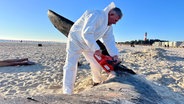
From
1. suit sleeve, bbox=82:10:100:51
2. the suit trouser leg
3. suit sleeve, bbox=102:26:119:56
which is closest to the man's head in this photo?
suit sleeve, bbox=82:10:100:51

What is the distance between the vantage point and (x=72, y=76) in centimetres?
536

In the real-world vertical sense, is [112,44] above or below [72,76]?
above

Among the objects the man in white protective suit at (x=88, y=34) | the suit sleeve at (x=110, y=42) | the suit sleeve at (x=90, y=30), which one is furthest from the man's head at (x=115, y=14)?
the suit sleeve at (x=110, y=42)

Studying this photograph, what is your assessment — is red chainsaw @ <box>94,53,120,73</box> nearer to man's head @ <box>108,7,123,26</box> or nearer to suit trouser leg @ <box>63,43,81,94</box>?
suit trouser leg @ <box>63,43,81,94</box>

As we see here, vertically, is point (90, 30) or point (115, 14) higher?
point (115, 14)

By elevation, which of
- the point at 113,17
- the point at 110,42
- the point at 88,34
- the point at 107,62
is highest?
the point at 113,17

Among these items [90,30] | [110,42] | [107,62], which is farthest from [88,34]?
[110,42]

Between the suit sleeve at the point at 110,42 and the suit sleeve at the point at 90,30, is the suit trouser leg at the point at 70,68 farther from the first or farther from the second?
the suit sleeve at the point at 110,42

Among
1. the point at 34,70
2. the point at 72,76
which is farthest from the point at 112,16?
the point at 34,70

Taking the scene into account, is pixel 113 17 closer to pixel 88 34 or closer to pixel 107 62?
pixel 88 34

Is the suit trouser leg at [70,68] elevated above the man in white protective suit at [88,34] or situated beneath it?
situated beneath

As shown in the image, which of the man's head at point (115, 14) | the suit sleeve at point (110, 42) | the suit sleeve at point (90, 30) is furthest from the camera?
the suit sleeve at point (110, 42)

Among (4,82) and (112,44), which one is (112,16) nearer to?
(112,44)

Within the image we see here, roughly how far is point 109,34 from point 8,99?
3.33 metres
